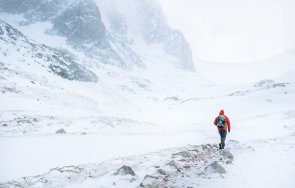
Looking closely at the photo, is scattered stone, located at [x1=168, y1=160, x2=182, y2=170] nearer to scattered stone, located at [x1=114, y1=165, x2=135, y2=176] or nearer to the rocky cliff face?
scattered stone, located at [x1=114, y1=165, x2=135, y2=176]

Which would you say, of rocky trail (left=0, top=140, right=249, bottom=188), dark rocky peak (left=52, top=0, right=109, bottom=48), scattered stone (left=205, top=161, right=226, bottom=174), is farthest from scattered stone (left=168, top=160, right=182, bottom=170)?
dark rocky peak (left=52, top=0, right=109, bottom=48)

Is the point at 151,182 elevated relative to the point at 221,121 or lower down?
lower down

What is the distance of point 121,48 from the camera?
183 meters

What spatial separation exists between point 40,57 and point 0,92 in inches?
1368

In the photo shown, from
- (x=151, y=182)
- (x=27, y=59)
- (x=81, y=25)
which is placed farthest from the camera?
(x=81, y=25)

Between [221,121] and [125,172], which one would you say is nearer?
[125,172]

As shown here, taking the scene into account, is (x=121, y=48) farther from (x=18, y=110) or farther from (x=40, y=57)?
(x=18, y=110)

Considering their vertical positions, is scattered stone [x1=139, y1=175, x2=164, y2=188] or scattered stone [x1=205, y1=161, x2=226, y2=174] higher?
scattered stone [x1=205, y1=161, x2=226, y2=174]

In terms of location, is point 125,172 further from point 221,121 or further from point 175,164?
point 221,121

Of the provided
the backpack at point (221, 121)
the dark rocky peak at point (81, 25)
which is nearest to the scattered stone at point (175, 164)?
the backpack at point (221, 121)

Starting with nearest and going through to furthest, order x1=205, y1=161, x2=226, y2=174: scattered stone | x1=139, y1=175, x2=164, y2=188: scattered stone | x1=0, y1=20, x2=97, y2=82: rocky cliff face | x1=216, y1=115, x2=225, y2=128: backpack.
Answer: x1=139, y1=175, x2=164, y2=188: scattered stone
x1=205, y1=161, x2=226, y2=174: scattered stone
x1=216, y1=115, x2=225, y2=128: backpack
x1=0, y1=20, x2=97, y2=82: rocky cliff face

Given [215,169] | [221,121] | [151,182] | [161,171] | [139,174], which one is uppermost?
[221,121]

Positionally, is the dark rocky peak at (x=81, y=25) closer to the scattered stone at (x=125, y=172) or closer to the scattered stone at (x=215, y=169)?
the scattered stone at (x=125, y=172)

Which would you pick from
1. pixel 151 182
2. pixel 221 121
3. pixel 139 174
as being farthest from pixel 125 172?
pixel 221 121
